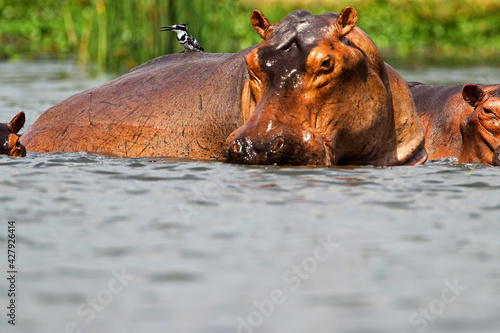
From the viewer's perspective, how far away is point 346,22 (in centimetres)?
660

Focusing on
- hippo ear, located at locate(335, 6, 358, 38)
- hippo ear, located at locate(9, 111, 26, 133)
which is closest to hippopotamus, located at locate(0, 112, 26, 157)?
hippo ear, located at locate(9, 111, 26, 133)

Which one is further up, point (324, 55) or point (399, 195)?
point (324, 55)

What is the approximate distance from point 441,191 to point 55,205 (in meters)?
2.35

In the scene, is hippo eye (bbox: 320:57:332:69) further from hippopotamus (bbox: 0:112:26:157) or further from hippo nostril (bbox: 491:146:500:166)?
hippopotamus (bbox: 0:112:26:157)

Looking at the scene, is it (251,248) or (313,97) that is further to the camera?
(313,97)

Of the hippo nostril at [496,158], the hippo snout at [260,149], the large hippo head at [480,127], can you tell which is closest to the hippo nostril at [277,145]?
the hippo snout at [260,149]

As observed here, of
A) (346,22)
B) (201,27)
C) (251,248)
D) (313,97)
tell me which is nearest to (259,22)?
(346,22)

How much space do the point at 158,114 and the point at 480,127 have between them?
2.68m

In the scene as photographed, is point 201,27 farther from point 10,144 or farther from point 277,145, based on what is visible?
point 277,145

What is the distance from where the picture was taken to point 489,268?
4086 mm

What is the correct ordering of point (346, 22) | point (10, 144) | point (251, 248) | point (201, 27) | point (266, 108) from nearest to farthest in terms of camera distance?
point (251, 248)
point (266, 108)
point (346, 22)
point (10, 144)
point (201, 27)

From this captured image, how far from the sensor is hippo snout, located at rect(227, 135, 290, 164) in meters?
5.96

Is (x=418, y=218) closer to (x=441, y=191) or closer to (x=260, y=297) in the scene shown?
(x=441, y=191)

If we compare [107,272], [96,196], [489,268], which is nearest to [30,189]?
[96,196]
